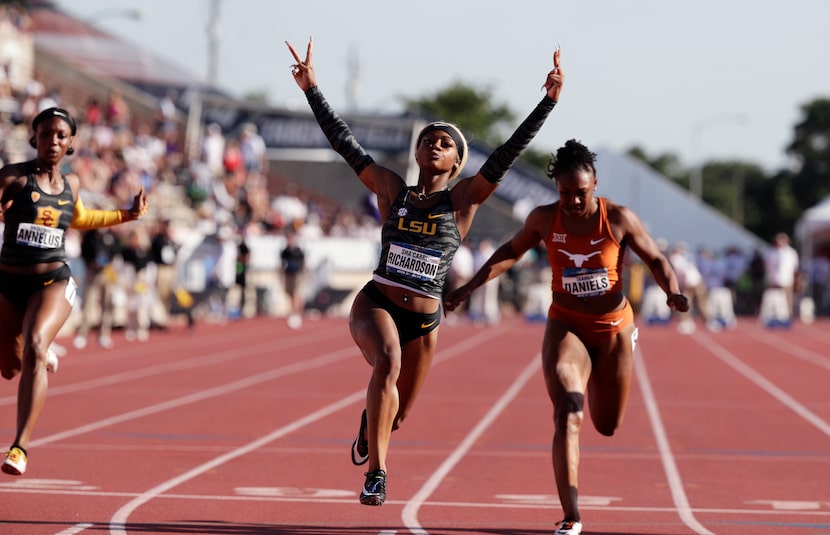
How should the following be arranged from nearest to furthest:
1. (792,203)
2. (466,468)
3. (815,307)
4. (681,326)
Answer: (466,468), (681,326), (815,307), (792,203)

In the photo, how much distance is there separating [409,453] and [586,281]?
4.00 meters

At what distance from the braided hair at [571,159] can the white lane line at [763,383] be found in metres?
6.25

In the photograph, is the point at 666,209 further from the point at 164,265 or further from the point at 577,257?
the point at 577,257

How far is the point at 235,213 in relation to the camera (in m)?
35.5

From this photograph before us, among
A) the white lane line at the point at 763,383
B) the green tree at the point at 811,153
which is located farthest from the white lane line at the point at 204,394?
the green tree at the point at 811,153

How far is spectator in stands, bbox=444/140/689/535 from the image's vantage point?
755 centimetres

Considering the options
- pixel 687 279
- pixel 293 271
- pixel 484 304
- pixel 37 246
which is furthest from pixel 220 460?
pixel 484 304

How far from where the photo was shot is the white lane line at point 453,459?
793 cm

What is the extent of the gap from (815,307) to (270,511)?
39.0 m

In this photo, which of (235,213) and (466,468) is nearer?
(466,468)

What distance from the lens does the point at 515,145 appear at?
7.54 metres

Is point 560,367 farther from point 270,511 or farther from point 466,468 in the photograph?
point 466,468

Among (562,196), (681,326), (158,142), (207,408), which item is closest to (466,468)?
(562,196)

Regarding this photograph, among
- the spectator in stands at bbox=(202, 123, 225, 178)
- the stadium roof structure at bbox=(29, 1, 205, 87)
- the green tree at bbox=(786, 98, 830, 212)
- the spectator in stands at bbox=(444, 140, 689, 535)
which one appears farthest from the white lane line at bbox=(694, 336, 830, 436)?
the green tree at bbox=(786, 98, 830, 212)
